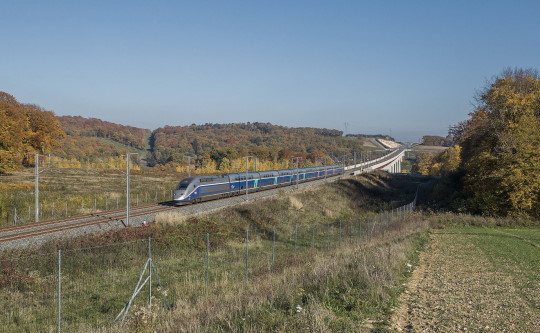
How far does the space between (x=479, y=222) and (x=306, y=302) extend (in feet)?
83.5

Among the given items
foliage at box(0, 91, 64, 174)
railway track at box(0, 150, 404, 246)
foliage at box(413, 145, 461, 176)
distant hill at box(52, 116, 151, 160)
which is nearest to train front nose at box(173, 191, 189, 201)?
railway track at box(0, 150, 404, 246)

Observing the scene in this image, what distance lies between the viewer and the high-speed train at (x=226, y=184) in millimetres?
35625

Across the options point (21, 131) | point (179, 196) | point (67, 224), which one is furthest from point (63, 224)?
point (21, 131)

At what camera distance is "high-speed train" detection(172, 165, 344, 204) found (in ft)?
117

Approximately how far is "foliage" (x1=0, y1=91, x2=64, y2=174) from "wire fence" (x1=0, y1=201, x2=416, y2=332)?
44892 millimetres

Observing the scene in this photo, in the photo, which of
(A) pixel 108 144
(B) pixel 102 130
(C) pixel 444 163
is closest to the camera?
(C) pixel 444 163

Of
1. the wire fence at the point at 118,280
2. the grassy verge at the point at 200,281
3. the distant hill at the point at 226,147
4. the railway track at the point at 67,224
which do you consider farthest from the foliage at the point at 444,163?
the wire fence at the point at 118,280

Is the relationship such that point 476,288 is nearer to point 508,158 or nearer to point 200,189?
point 508,158

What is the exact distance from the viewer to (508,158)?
31594mm

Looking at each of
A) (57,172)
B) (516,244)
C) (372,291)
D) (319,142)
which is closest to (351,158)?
(319,142)

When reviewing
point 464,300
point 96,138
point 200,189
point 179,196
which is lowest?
point 179,196

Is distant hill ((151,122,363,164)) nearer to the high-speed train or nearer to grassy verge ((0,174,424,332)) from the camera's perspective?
the high-speed train

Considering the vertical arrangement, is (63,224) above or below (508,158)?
below

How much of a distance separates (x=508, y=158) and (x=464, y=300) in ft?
84.1
